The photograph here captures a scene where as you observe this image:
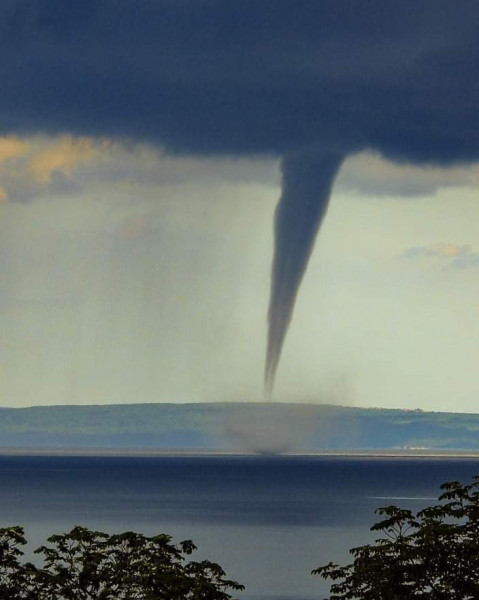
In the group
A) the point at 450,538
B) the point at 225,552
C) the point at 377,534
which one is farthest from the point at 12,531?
the point at 377,534

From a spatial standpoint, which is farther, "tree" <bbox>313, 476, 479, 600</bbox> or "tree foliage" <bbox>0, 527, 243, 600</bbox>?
"tree" <bbox>313, 476, 479, 600</bbox>

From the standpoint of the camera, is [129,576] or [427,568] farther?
[427,568]

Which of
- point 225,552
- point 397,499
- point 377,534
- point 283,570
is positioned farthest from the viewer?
point 397,499

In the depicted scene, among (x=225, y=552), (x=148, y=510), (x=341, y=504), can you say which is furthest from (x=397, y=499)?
(x=225, y=552)

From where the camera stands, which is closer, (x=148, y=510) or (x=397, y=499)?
(x=148, y=510)

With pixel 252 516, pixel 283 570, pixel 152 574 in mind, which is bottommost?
pixel 152 574

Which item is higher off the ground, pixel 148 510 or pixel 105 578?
pixel 148 510

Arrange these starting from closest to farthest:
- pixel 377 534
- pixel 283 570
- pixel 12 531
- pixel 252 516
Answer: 1. pixel 12 531
2. pixel 283 570
3. pixel 377 534
4. pixel 252 516

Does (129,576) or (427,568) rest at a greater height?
(129,576)

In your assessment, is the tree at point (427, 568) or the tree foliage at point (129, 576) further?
the tree at point (427, 568)

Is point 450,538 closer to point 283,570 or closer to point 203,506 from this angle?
point 283,570
